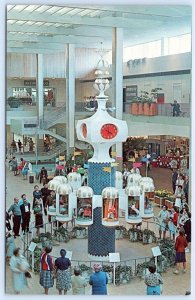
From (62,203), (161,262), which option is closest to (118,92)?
(62,203)

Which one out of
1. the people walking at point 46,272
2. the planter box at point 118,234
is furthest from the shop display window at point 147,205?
the people walking at point 46,272

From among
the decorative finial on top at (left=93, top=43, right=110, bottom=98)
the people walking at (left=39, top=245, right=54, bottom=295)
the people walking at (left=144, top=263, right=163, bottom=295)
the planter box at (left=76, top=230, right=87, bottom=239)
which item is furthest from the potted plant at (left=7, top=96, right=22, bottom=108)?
the people walking at (left=144, top=263, right=163, bottom=295)

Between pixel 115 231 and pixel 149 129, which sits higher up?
pixel 149 129

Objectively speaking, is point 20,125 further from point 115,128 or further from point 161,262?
point 161,262

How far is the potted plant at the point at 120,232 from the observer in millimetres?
8875

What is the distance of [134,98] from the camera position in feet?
29.2

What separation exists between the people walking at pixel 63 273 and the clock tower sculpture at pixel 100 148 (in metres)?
0.36

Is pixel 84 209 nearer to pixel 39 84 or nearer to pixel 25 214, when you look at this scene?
pixel 25 214

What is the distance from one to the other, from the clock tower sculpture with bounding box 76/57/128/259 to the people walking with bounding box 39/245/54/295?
54 centimetres

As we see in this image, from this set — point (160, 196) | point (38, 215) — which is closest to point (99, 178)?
point (160, 196)

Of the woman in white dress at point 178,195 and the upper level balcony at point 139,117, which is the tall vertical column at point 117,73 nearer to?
the upper level balcony at point 139,117

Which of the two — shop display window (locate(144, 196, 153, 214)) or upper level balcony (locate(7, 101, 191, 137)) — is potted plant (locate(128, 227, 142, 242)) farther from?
upper level balcony (locate(7, 101, 191, 137))

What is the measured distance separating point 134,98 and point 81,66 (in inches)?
30.9

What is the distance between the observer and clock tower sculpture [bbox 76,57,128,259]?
8.70 meters
